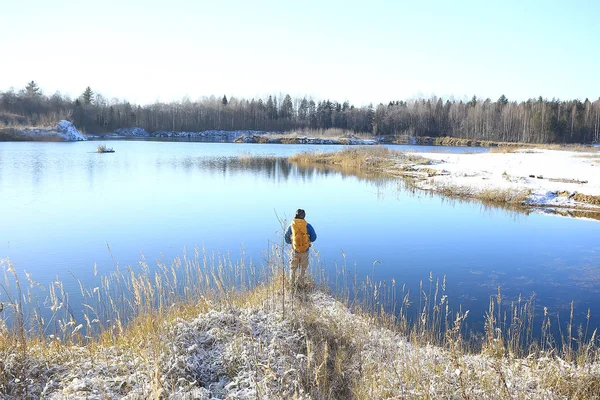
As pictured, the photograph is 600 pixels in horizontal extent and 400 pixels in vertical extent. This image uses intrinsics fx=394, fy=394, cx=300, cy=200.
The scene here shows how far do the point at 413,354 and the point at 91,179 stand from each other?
22299 mm

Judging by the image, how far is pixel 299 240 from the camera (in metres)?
7.05

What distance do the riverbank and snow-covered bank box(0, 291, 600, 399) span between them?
16.0 m

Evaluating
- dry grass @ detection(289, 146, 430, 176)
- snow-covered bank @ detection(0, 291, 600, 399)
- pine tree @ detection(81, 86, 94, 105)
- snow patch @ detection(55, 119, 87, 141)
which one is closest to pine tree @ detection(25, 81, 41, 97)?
pine tree @ detection(81, 86, 94, 105)

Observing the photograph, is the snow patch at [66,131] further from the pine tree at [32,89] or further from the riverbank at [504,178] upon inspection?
the riverbank at [504,178]

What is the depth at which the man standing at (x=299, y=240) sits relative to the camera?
7.05 m

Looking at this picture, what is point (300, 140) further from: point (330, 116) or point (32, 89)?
point (32, 89)

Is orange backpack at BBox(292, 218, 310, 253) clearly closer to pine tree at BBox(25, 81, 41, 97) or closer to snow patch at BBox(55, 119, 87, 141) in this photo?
snow patch at BBox(55, 119, 87, 141)

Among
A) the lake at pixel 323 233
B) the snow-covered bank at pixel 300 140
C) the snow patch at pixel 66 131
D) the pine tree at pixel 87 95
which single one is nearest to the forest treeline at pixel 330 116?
the pine tree at pixel 87 95

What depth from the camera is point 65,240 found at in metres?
11.0

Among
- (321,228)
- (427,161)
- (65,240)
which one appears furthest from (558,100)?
(65,240)

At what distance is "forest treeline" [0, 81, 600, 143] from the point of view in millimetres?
75875

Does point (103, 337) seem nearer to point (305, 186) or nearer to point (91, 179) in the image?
point (305, 186)

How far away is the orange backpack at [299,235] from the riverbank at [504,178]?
15164mm

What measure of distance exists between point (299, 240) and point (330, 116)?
95.2 meters
